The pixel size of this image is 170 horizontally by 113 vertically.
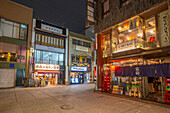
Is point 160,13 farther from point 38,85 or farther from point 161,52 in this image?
point 38,85

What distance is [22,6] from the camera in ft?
72.6

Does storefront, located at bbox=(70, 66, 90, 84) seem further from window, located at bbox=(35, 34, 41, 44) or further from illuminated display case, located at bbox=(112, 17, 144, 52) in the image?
illuminated display case, located at bbox=(112, 17, 144, 52)

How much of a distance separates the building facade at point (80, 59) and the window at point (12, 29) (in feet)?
36.0

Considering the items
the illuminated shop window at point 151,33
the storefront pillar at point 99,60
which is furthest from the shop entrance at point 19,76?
the illuminated shop window at point 151,33

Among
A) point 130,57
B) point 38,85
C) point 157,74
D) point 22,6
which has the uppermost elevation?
point 22,6

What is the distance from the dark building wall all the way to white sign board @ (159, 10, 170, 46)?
129 centimetres

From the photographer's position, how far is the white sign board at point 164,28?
9281 millimetres

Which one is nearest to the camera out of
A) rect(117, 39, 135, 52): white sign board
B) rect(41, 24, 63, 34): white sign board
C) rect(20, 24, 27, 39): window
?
rect(117, 39, 135, 52): white sign board

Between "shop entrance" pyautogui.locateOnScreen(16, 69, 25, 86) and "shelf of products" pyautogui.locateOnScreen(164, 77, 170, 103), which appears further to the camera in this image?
"shop entrance" pyautogui.locateOnScreen(16, 69, 25, 86)

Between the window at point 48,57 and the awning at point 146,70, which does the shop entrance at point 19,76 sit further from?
the awning at point 146,70

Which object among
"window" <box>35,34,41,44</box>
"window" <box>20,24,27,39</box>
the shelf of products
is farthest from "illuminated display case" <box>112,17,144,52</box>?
"window" <box>20,24,27,39</box>

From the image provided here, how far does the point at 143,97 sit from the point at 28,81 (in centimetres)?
2006

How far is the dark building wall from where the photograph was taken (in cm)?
1031

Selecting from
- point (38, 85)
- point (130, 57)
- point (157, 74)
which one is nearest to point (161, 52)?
point (157, 74)
